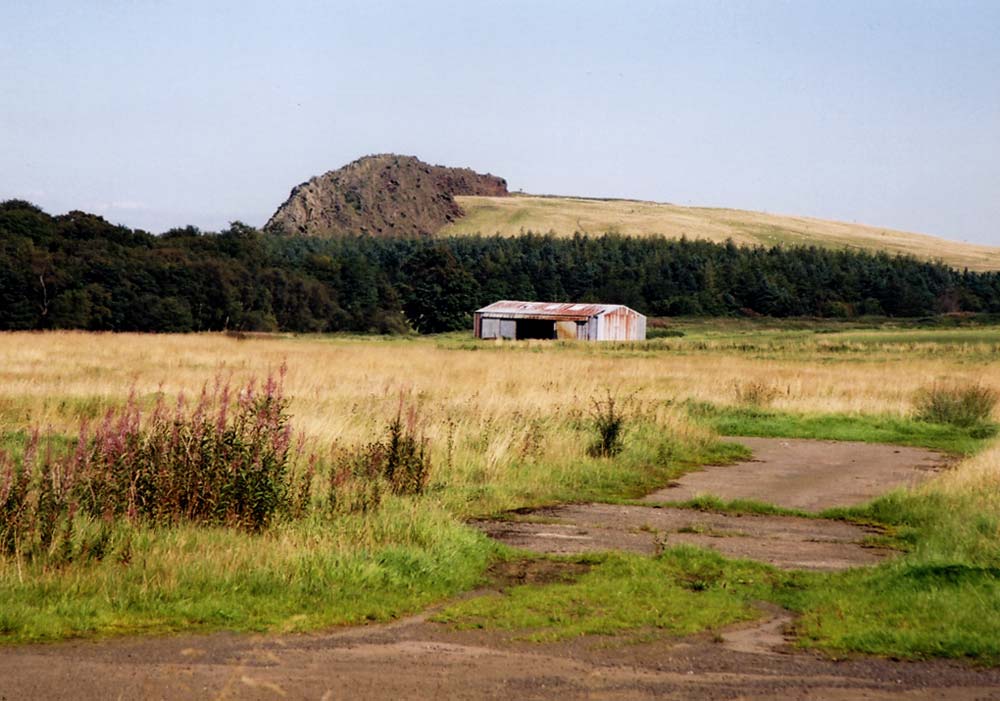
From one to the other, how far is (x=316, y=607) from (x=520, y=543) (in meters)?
3.38

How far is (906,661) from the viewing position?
7.87 metres

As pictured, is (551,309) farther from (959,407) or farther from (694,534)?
(694,534)

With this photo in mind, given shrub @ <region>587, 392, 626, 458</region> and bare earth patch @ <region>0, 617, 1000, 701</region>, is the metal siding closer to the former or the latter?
shrub @ <region>587, 392, 626, 458</region>

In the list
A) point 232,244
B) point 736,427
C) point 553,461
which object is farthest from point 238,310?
point 553,461

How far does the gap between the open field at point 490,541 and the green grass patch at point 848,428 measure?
0.29 feet

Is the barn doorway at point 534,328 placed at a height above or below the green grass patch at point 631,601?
below

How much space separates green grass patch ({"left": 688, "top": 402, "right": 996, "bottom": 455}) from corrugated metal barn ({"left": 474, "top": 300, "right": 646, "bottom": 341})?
57271mm

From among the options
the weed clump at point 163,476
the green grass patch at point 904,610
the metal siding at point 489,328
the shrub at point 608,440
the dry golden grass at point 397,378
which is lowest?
the metal siding at point 489,328

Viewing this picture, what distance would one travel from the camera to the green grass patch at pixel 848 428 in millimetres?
24266

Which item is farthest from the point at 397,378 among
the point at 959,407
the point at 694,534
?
the point at 694,534

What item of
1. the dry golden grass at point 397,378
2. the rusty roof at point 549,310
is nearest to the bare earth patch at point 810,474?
the dry golden grass at point 397,378

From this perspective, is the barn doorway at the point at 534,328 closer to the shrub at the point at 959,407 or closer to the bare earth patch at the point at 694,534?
the shrub at the point at 959,407

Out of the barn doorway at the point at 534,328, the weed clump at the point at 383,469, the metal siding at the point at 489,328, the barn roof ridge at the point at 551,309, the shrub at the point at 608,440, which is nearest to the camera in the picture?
the weed clump at the point at 383,469

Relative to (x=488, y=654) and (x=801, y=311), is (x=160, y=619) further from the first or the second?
(x=801, y=311)
